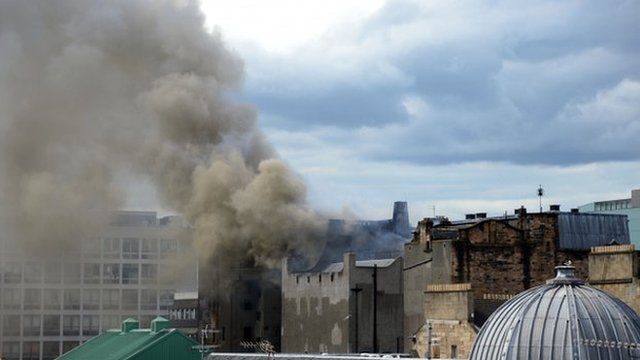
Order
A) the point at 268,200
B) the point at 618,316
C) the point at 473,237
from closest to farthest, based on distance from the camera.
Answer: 1. the point at 618,316
2. the point at 473,237
3. the point at 268,200

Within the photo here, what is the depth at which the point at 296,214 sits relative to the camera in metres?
109

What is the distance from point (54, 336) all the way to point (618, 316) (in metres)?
82.5

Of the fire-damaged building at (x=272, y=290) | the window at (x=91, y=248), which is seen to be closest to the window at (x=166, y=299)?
the window at (x=91, y=248)

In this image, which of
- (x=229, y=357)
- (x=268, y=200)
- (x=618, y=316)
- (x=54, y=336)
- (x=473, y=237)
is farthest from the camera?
(x=54, y=336)

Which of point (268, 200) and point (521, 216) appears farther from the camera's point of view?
point (268, 200)

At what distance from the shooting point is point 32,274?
4690 inches

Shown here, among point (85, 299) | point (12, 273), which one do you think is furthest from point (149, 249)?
point (12, 273)

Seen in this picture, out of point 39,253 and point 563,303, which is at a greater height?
point 39,253

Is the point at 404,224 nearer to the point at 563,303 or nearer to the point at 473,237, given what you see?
the point at 473,237

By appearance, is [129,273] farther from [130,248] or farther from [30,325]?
[30,325]

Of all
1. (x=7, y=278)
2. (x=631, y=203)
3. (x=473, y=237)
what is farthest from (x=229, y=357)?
(x=631, y=203)

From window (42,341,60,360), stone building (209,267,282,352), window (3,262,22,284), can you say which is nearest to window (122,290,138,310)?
window (42,341,60,360)

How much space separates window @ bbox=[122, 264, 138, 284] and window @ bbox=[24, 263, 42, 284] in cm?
824

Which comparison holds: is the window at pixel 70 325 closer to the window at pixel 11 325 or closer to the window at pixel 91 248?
the window at pixel 11 325
